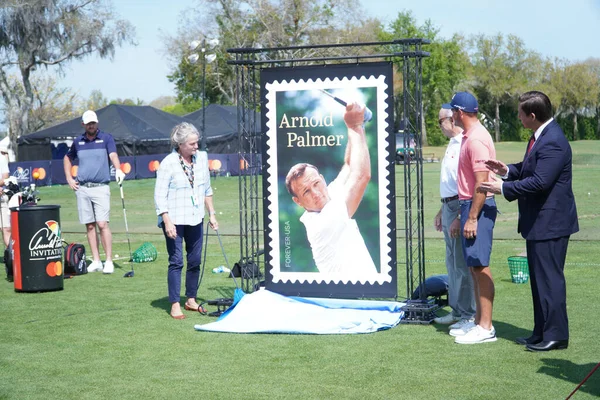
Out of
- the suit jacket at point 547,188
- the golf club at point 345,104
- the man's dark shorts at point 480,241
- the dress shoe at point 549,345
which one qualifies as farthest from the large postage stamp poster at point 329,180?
the dress shoe at point 549,345

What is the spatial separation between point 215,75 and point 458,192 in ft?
197

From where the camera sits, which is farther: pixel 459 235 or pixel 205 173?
pixel 205 173

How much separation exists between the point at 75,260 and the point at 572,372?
704 cm

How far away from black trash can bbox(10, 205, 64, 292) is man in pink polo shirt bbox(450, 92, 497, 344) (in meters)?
5.15

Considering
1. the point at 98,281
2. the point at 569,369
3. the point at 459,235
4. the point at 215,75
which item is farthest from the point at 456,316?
the point at 215,75

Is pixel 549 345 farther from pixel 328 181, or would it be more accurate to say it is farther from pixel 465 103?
pixel 328 181

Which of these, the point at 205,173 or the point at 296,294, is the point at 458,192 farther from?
the point at 205,173

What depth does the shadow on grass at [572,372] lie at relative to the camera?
5.38 meters

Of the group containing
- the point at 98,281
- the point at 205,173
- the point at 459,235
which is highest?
the point at 205,173

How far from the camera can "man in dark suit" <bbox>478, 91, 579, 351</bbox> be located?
20.7ft

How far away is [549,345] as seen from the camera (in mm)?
6348

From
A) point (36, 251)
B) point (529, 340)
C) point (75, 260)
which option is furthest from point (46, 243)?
point (529, 340)

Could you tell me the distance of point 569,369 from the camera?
19.2 ft

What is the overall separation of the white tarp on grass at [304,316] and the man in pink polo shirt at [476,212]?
948mm
